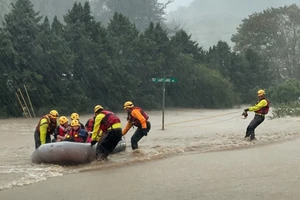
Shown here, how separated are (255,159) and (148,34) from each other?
36.3 metres

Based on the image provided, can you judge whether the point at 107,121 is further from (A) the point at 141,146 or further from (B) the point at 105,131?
(A) the point at 141,146

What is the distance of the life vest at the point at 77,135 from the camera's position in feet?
45.3

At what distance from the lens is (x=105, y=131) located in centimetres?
1316

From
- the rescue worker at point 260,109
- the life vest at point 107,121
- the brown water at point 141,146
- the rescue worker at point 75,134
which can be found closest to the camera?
the brown water at point 141,146

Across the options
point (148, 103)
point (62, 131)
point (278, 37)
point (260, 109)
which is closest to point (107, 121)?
point (62, 131)

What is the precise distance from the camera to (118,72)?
41.5m

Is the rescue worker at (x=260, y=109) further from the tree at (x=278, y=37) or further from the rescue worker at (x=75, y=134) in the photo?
the tree at (x=278, y=37)

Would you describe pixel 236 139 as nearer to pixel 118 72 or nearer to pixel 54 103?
pixel 54 103

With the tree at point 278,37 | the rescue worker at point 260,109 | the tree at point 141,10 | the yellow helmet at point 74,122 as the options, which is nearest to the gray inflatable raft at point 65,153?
the yellow helmet at point 74,122

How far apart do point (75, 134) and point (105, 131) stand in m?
1.13

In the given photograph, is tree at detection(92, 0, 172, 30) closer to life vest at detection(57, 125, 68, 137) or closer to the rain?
the rain

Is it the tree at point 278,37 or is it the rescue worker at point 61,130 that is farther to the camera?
the tree at point 278,37

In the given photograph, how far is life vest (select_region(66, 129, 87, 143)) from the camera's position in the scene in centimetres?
1382

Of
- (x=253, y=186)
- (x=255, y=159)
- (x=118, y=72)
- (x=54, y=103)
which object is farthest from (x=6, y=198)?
(x=118, y=72)
